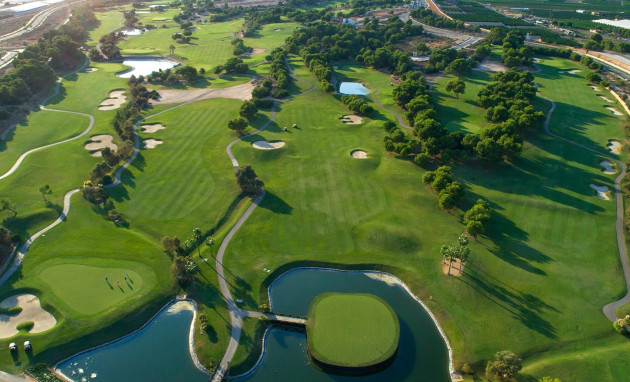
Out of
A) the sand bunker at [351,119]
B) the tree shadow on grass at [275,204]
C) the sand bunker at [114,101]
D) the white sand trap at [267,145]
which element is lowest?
the sand bunker at [114,101]

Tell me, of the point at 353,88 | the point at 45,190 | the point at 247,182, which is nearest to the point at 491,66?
the point at 353,88

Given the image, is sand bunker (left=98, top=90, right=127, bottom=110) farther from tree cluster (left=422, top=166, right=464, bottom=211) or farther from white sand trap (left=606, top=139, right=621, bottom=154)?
white sand trap (left=606, top=139, right=621, bottom=154)

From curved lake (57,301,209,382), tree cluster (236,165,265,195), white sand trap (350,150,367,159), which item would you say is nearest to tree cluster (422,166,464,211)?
white sand trap (350,150,367,159)

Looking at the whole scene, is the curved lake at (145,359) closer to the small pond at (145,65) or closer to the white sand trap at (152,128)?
the white sand trap at (152,128)

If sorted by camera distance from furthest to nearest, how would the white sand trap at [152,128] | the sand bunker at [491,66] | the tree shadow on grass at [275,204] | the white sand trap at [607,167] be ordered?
the sand bunker at [491,66] < the white sand trap at [152,128] < the white sand trap at [607,167] < the tree shadow on grass at [275,204]

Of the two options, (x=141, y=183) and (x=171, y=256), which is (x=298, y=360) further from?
(x=141, y=183)

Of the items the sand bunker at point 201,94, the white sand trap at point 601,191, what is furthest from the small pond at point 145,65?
the white sand trap at point 601,191

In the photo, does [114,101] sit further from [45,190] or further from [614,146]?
[614,146]
